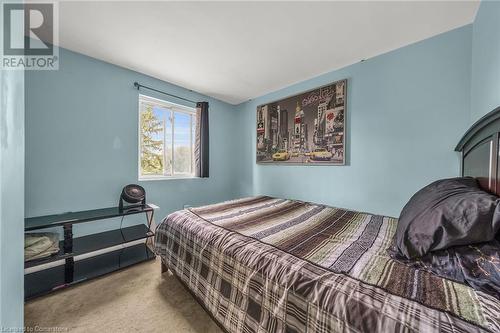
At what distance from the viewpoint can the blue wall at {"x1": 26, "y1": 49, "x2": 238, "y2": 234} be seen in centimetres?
191

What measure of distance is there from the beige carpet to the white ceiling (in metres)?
2.38

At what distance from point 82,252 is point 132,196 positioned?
2.23 feet

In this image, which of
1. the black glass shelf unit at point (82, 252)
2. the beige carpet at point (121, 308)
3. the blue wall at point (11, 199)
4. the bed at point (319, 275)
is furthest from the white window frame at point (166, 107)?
the blue wall at point (11, 199)

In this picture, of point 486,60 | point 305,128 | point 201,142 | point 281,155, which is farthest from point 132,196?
point 486,60

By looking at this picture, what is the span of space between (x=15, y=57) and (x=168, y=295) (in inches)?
72.1

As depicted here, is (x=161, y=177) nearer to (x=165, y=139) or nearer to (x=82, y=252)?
(x=165, y=139)

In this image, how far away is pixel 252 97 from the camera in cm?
345

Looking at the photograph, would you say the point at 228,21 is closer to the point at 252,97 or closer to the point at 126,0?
the point at 126,0

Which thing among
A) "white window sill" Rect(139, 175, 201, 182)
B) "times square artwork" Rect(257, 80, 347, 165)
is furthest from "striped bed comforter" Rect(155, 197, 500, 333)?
"white window sill" Rect(139, 175, 201, 182)

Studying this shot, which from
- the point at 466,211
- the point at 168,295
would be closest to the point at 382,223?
the point at 466,211

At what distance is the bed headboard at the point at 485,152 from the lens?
104cm

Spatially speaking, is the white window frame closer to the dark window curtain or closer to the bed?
the dark window curtain

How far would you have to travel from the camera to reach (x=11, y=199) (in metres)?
0.55

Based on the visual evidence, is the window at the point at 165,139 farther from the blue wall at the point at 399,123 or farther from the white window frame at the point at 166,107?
the blue wall at the point at 399,123
